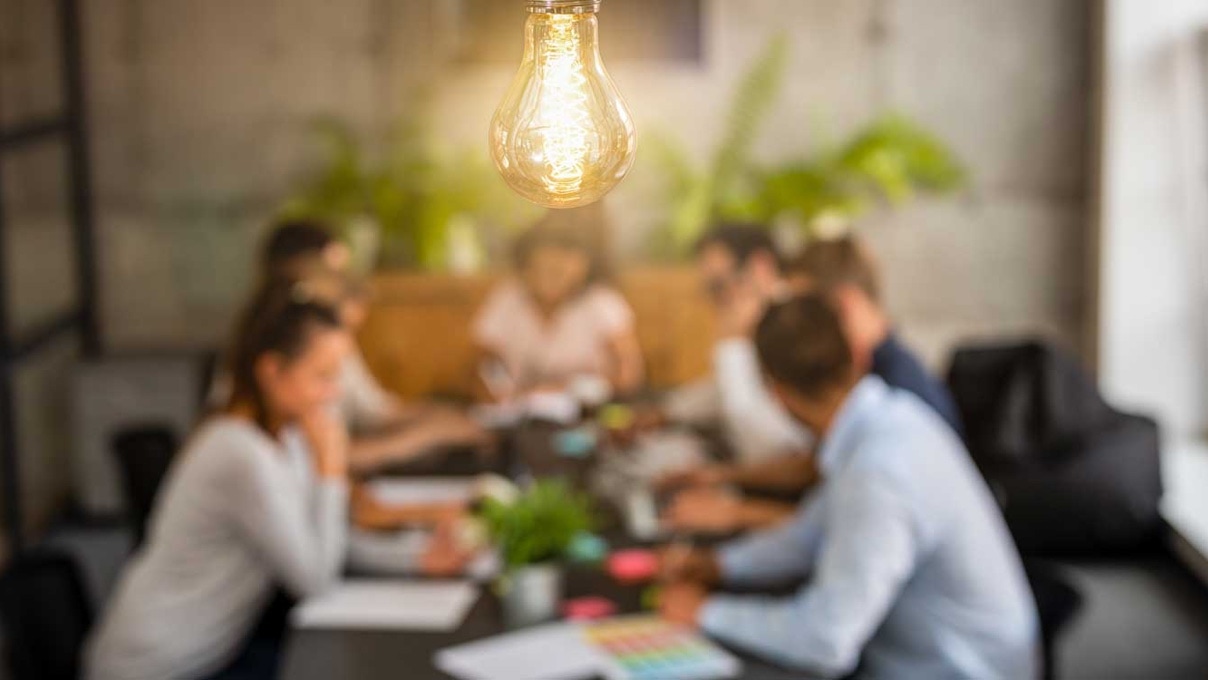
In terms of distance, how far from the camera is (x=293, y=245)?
16.6 feet

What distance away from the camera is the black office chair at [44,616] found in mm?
3396

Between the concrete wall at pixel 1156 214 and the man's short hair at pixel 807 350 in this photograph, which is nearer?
the man's short hair at pixel 807 350

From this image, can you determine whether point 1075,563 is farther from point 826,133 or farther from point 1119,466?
point 826,133

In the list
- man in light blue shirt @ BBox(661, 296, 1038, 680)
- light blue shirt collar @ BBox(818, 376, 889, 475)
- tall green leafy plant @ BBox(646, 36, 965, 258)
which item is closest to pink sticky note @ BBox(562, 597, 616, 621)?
man in light blue shirt @ BBox(661, 296, 1038, 680)

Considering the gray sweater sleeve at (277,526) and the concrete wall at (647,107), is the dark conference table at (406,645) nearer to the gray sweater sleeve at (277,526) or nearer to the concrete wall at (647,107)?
the gray sweater sleeve at (277,526)

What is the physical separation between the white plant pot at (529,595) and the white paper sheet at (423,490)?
887 mm

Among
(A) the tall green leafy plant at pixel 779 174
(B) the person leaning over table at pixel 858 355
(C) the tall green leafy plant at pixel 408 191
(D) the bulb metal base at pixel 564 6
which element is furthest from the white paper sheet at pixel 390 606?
(A) the tall green leafy plant at pixel 779 174

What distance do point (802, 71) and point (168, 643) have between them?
14.6ft

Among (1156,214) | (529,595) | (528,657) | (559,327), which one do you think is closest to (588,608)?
(529,595)

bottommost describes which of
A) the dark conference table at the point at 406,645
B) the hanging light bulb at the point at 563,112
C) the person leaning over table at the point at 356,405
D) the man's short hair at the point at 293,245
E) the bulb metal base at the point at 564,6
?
the dark conference table at the point at 406,645

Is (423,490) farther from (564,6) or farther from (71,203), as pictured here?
(71,203)

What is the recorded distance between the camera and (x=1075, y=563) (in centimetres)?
503

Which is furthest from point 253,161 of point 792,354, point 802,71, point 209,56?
point 792,354

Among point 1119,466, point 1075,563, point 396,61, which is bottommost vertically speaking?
point 1075,563
